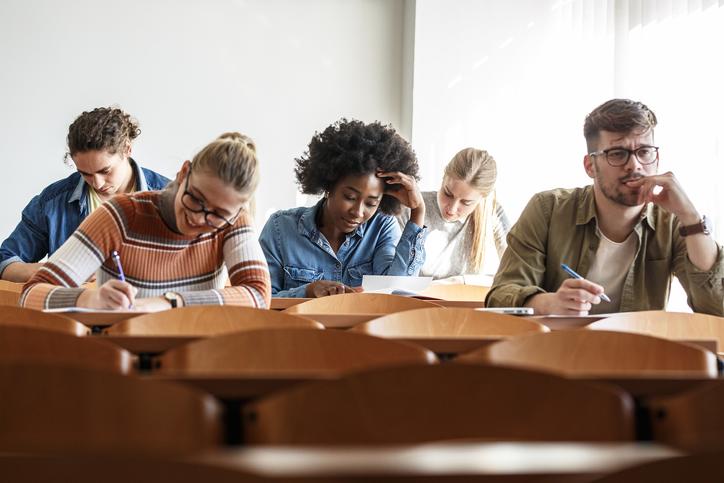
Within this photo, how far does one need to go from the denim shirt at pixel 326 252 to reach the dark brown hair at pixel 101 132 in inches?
27.4

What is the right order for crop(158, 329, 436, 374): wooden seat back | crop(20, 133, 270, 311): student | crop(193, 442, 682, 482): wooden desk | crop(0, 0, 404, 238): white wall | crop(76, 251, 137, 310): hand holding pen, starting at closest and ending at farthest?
crop(193, 442, 682, 482): wooden desk → crop(158, 329, 436, 374): wooden seat back → crop(76, 251, 137, 310): hand holding pen → crop(20, 133, 270, 311): student → crop(0, 0, 404, 238): white wall

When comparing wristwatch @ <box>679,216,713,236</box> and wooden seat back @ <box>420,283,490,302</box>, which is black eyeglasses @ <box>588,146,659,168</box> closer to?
wristwatch @ <box>679,216,713,236</box>

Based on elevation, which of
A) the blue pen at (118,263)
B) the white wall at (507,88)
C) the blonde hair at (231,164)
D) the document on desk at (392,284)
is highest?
the white wall at (507,88)

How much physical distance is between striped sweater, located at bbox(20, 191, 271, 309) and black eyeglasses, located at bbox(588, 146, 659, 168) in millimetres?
1186

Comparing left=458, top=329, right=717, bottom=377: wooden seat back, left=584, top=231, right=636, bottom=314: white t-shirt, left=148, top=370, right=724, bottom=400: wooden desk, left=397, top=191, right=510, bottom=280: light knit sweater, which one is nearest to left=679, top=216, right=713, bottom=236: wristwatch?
left=584, top=231, right=636, bottom=314: white t-shirt

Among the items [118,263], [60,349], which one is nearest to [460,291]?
[118,263]

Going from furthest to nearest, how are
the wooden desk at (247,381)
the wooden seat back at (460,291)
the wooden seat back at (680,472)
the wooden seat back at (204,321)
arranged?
the wooden seat back at (460,291), the wooden seat back at (204,321), the wooden desk at (247,381), the wooden seat back at (680,472)

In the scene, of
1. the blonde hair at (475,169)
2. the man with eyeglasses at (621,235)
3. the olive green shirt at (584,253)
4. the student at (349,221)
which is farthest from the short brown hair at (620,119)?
the blonde hair at (475,169)

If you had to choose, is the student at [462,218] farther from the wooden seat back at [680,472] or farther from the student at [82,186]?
the wooden seat back at [680,472]

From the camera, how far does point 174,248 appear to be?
2.66 metres

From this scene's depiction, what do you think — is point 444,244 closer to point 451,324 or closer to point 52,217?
point 52,217

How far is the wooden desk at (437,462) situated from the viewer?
62 cm

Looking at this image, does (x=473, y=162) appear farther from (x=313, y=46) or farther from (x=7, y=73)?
(x=7, y=73)

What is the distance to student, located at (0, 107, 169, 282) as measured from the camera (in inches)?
139
